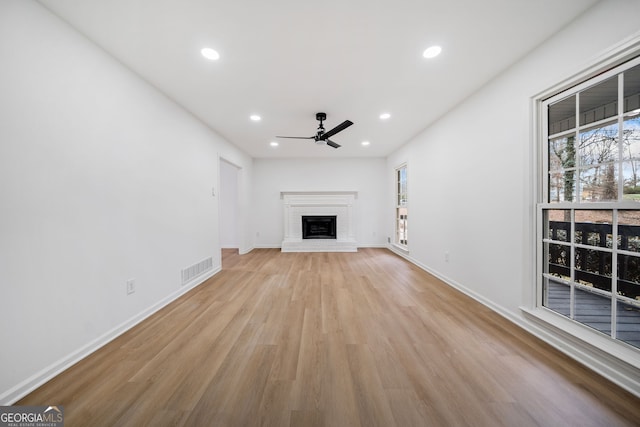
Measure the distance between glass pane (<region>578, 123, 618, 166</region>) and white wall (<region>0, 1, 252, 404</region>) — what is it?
12.6 ft

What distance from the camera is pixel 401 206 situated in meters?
5.13

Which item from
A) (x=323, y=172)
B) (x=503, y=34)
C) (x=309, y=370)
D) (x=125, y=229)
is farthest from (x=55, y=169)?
(x=323, y=172)

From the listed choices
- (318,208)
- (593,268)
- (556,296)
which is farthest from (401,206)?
(593,268)

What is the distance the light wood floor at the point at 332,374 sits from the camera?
116 cm

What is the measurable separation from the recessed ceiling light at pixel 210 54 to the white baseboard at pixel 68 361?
2.54m

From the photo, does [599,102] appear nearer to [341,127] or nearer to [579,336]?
[579,336]

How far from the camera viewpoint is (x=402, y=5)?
1478 mm

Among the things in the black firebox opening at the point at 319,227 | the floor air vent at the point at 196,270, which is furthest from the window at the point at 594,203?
the black firebox opening at the point at 319,227

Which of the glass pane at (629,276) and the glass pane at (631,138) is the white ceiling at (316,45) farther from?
the glass pane at (629,276)

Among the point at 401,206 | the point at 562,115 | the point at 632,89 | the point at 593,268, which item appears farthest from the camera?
the point at 401,206

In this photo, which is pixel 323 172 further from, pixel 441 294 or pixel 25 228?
pixel 25 228

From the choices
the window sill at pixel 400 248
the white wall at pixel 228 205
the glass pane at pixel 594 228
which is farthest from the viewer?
the white wall at pixel 228 205

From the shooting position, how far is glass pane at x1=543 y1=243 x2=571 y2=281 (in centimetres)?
176

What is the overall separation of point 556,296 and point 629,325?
0.45 meters
